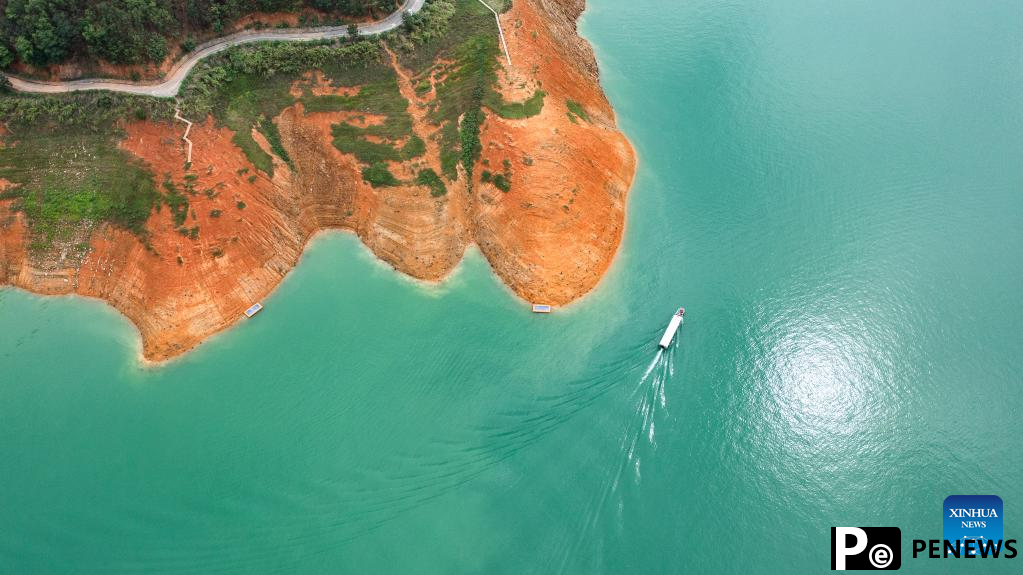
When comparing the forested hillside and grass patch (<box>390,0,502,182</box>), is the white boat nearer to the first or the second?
grass patch (<box>390,0,502,182</box>)

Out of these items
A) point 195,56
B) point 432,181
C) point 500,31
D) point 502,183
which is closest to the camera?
point 502,183

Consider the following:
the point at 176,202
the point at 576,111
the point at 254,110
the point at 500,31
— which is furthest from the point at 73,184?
the point at 576,111

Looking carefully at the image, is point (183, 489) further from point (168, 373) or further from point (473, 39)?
point (473, 39)

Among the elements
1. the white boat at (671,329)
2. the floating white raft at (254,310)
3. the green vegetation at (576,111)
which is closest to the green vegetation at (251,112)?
the green vegetation at (576,111)

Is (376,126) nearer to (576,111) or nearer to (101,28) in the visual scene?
(576,111)

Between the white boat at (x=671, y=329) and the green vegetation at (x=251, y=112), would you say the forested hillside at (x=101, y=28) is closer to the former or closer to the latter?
the green vegetation at (x=251, y=112)

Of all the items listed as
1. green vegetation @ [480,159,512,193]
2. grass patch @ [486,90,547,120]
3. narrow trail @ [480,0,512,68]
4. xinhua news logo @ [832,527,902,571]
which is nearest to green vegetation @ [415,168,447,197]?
green vegetation @ [480,159,512,193]

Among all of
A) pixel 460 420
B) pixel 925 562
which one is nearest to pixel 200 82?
pixel 460 420
